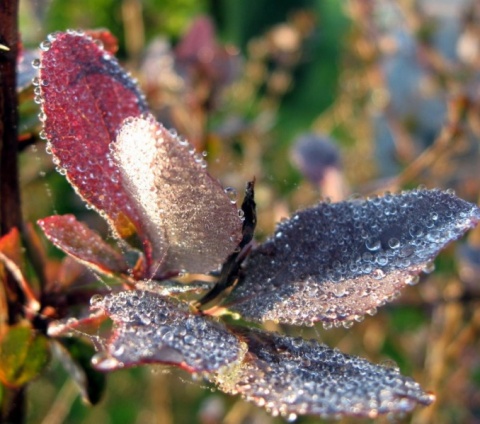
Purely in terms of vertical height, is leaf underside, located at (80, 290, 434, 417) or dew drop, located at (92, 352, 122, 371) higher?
leaf underside, located at (80, 290, 434, 417)

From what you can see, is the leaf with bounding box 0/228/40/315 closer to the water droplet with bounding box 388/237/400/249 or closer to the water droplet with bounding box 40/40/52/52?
the water droplet with bounding box 40/40/52/52

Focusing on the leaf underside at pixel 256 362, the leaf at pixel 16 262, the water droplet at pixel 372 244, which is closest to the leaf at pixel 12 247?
the leaf at pixel 16 262

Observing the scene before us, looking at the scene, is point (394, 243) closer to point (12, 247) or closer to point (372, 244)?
point (372, 244)

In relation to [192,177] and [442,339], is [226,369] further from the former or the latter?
[442,339]

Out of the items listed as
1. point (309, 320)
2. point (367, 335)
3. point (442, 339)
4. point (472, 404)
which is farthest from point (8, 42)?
point (472, 404)

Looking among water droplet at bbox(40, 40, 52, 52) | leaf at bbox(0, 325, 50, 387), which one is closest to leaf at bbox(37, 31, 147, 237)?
water droplet at bbox(40, 40, 52, 52)

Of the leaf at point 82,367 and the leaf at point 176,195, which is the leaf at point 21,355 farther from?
the leaf at point 176,195
